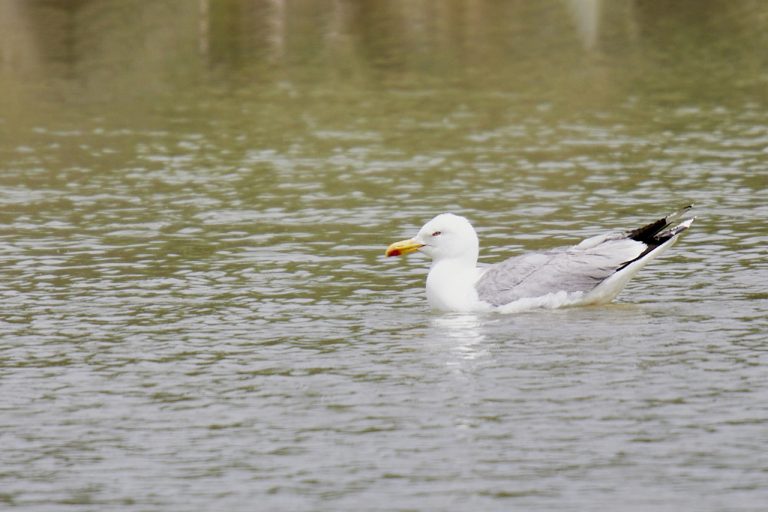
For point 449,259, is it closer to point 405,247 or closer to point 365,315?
point 405,247

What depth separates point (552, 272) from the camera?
17531 mm

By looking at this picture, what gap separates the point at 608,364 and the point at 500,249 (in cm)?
573

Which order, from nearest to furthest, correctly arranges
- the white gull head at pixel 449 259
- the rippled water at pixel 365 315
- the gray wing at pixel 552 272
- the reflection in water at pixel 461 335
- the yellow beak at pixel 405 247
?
the rippled water at pixel 365 315 < the reflection in water at pixel 461 335 < the gray wing at pixel 552 272 < the white gull head at pixel 449 259 < the yellow beak at pixel 405 247

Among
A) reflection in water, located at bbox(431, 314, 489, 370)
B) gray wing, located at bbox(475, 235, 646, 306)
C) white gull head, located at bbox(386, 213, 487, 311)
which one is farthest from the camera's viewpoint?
white gull head, located at bbox(386, 213, 487, 311)

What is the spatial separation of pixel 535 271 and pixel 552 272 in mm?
173

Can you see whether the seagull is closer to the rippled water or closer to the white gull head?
Result: the white gull head

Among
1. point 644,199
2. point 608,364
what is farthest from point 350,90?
point 608,364

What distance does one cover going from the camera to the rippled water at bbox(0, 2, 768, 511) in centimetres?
1224

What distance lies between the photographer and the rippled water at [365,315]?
1224 centimetres

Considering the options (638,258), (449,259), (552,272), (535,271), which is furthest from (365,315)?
(638,258)

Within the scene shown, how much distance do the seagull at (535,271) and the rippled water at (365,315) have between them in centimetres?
22

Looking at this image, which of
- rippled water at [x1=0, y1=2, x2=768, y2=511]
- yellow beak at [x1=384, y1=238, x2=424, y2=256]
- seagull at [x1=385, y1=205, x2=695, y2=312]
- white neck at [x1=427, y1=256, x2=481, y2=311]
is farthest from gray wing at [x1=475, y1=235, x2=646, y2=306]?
yellow beak at [x1=384, y1=238, x2=424, y2=256]

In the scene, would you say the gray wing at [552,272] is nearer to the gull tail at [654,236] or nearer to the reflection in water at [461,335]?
the gull tail at [654,236]

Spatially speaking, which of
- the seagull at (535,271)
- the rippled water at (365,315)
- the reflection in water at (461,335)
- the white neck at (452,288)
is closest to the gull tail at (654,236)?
the seagull at (535,271)
